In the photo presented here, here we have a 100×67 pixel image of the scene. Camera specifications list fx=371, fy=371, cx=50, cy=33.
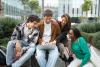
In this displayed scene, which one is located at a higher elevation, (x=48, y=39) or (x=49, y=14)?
(x=49, y=14)

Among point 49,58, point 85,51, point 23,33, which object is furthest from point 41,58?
point 85,51

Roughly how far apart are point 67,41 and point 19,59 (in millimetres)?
1326

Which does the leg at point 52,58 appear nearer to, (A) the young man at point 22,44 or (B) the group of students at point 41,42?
(B) the group of students at point 41,42

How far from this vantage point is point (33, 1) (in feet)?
195

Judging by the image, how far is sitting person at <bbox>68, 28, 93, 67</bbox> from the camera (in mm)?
7328

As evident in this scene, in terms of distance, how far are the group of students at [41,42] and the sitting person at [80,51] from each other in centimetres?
27

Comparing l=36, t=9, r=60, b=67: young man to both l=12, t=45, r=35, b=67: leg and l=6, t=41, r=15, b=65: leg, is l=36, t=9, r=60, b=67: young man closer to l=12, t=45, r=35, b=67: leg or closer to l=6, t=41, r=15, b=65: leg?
l=12, t=45, r=35, b=67: leg

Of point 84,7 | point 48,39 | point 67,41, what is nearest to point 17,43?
point 48,39

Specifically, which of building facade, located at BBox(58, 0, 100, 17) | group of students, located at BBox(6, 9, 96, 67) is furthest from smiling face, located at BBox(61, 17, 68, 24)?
building facade, located at BBox(58, 0, 100, 17)

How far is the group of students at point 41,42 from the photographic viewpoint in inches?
320

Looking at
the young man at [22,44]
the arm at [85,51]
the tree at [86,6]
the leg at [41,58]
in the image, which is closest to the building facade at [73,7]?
the tree at [86,6]

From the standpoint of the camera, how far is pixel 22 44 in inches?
331

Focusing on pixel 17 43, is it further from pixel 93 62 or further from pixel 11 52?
pixel 93 62

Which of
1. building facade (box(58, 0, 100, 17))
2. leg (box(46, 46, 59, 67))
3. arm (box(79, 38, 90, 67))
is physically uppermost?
arm (box(79, 38, 90, 67))
